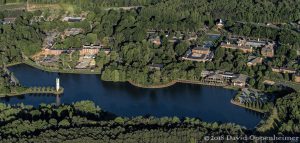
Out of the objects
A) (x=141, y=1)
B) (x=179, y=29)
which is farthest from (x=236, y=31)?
(x=141, y=1)

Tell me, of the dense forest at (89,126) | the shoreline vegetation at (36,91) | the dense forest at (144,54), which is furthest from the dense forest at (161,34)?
the dense forest at (89,126)

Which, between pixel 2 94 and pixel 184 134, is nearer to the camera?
pixel 184 134

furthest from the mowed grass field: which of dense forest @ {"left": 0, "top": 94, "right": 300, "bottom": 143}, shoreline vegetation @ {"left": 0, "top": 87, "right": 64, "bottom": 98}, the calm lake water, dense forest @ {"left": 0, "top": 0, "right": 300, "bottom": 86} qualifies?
dense forest @ {"left": 0, "top": 94, "right": 300, "bottom": 143}

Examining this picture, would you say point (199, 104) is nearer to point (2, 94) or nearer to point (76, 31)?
point (2, 94)

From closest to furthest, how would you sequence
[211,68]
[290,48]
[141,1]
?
[211,68] < [290,48] < [141,1]

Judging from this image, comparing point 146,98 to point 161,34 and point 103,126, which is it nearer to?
point 103,126

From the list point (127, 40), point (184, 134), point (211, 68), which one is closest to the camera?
point (184, 134)

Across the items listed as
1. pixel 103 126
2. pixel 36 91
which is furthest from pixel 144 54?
pixel 103 126

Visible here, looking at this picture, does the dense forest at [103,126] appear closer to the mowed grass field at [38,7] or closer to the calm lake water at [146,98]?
the calm lake water at [146,98]
